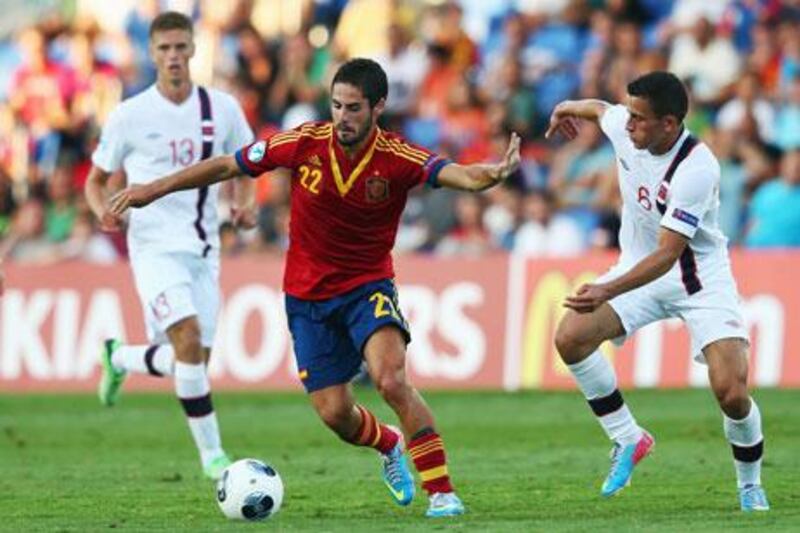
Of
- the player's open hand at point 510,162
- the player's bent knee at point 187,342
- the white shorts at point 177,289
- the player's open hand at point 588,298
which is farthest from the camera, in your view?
the white shorts at point 177,289

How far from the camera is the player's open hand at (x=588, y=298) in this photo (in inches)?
432

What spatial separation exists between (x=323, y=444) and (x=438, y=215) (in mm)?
6531

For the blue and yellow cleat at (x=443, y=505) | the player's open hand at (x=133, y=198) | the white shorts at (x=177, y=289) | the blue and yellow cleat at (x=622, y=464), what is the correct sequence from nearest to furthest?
the blue and yellow cleat at (x=443, y=505) → the player's open hand at (x=133, y=198) → the blue and yellow cleat at (x=622, y=464) → the white shorts at (x=177, y=289)

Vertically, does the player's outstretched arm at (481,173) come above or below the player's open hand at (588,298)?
above

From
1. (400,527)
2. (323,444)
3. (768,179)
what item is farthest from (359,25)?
(400,527)

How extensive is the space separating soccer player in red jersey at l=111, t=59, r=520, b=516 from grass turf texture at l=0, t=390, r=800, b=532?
485mm

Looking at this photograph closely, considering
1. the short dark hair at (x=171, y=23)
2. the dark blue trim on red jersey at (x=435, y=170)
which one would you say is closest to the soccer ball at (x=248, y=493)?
the dark blue trim on red jersey at (x=435, y=170)

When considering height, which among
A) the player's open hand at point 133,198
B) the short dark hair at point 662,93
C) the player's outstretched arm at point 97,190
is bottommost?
the player's outstretched arm at point 97,190

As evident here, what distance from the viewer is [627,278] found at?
11289mm

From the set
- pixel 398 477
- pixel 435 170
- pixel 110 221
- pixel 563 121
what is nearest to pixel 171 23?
pixel 110 221

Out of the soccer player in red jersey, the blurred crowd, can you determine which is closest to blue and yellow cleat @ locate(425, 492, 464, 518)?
the soccer player in red jersey

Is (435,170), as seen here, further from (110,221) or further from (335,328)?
(110,221)

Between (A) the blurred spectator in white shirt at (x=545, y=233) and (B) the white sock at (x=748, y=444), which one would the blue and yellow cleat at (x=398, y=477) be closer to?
(B) the white sock at (x=748, y=444)

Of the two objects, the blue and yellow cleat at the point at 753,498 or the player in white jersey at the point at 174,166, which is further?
the player in white jersey at the point at 174,166
